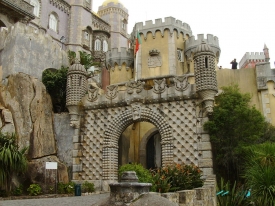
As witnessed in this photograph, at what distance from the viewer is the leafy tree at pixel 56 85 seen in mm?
21203

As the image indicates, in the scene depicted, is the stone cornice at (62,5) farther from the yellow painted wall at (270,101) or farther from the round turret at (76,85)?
the yellow painted wall at (270,101)

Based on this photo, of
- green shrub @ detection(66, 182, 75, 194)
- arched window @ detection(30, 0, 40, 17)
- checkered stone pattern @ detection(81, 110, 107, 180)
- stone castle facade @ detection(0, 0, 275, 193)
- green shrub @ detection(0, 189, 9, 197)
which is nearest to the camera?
green shrub @ detection(0, 189, 9, 197)

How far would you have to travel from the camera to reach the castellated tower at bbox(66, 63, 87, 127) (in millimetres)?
19031

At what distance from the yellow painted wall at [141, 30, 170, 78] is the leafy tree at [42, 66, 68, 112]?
6045 mm

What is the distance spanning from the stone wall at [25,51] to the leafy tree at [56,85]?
30.2 inches

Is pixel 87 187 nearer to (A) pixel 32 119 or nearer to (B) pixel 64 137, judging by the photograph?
(B) pixel 64 137

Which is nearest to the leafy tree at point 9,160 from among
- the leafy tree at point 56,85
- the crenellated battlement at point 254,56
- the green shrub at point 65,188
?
the green shrub at point 65,188

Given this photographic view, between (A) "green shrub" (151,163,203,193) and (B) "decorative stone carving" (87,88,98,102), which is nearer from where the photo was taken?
(A) "green shrub" (151,163,203,193)

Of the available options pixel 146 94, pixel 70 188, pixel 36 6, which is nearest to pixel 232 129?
pixel 146 94

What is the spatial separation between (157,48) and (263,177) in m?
15.1

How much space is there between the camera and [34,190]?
53.0 feet

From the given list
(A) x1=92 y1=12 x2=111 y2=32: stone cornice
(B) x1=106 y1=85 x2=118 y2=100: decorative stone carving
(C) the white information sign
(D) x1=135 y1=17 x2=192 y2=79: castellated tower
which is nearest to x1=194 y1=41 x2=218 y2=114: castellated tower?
(B) x1=106 y1=85 x2=118 y2=100: decorative stone carving

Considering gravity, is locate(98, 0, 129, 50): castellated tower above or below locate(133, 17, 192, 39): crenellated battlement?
above

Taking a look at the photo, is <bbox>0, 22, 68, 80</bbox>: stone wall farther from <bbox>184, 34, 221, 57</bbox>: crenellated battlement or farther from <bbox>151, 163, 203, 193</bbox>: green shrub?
<bbox>151, 163, 203, 193</bbox>: green shrub
